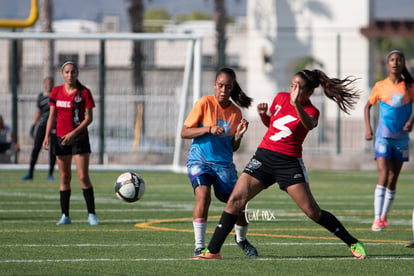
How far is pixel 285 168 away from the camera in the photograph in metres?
9.62

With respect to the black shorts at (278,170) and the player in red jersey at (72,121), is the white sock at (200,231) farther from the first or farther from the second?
the player in red jersey at (72,121)

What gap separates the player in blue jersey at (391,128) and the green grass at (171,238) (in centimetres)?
51

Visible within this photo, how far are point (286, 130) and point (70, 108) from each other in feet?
14.1

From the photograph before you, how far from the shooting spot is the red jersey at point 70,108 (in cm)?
1319

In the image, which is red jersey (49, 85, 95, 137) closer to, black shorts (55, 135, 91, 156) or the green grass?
black shorts (55, 135, 91, 156)

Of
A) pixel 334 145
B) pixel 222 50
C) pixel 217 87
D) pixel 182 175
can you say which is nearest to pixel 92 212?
pixel 217 87

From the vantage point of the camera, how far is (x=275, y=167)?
962 centimetres

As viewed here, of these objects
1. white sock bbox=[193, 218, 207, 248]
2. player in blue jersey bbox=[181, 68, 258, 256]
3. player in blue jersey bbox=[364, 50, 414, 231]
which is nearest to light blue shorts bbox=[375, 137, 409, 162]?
player in blue jersey bbox=[364, 50, 414, 231]

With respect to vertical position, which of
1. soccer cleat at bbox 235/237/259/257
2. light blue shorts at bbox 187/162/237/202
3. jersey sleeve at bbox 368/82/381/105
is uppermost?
jersey sleeve at bbox 368/82/381/105

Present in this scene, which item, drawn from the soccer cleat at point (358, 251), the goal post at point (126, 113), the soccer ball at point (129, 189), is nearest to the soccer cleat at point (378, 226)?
the soccer ball at point (129, 189)

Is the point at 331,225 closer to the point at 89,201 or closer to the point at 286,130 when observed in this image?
the point at 286,130

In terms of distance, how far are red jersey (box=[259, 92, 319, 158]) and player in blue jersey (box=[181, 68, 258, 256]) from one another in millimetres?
363

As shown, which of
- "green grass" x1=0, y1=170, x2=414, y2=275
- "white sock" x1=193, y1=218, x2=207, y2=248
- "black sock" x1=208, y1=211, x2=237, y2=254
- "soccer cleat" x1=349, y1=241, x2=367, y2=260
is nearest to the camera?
"green grass" x1=0, y1=170, x2=414, y2=275

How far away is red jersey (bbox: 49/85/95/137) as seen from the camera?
1319 cm
